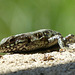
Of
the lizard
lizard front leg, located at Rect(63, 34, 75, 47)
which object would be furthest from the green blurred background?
the lizard

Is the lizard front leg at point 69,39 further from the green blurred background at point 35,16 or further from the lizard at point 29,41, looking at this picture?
the green blurred background at point 35,16

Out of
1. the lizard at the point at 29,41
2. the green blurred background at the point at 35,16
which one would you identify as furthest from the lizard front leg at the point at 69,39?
the green blurred background at the point at 35,16

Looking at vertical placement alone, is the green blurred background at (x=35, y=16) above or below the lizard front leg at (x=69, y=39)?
above

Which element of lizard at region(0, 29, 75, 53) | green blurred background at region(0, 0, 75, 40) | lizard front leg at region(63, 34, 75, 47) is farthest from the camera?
green blurred background at region(0, 0, 75, 40)

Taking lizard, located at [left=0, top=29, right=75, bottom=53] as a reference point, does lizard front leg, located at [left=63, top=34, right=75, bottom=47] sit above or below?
above

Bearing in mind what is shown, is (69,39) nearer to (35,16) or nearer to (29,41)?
(29,41)

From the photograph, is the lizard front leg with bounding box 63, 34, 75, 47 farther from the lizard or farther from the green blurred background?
the green blurred background
